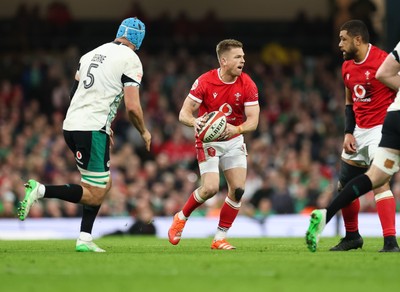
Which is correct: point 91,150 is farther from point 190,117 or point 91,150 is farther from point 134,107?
point 190,117

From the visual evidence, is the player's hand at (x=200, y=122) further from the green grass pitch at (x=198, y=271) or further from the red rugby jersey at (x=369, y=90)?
the red rugby jersey at (x=369, y=90)

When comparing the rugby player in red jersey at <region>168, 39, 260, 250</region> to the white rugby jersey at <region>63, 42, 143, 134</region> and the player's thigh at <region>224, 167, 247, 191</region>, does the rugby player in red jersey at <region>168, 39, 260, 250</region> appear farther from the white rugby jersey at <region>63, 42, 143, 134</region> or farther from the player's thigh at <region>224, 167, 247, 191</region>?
the white rugby jersey at <region>63, 42, 143, 134</region>

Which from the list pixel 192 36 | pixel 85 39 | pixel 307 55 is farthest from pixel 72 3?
pixel 307 55

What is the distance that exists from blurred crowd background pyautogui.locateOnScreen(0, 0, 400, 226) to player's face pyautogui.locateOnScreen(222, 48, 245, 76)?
7.49 meters

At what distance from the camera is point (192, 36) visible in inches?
1132

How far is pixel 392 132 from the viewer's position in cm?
988

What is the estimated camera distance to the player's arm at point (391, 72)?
9930 mm

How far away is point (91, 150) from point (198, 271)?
2.81 metres

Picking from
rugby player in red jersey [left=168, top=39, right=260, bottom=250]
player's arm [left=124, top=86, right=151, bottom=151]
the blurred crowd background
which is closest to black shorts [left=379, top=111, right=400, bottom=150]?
rugby player in red jersey [left=168, top=39, right=260, bottom=250]

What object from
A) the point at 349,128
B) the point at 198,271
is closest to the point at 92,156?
the point at 198,271

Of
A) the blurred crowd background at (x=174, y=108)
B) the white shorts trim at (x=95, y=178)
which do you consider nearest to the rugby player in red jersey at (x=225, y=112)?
the white shorts trim at (x=95, y=178)

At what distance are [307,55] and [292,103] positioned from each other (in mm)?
3458

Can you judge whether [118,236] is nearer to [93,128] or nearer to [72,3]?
[93,128]

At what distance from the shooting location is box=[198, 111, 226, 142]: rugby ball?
Result: 37.5ft
